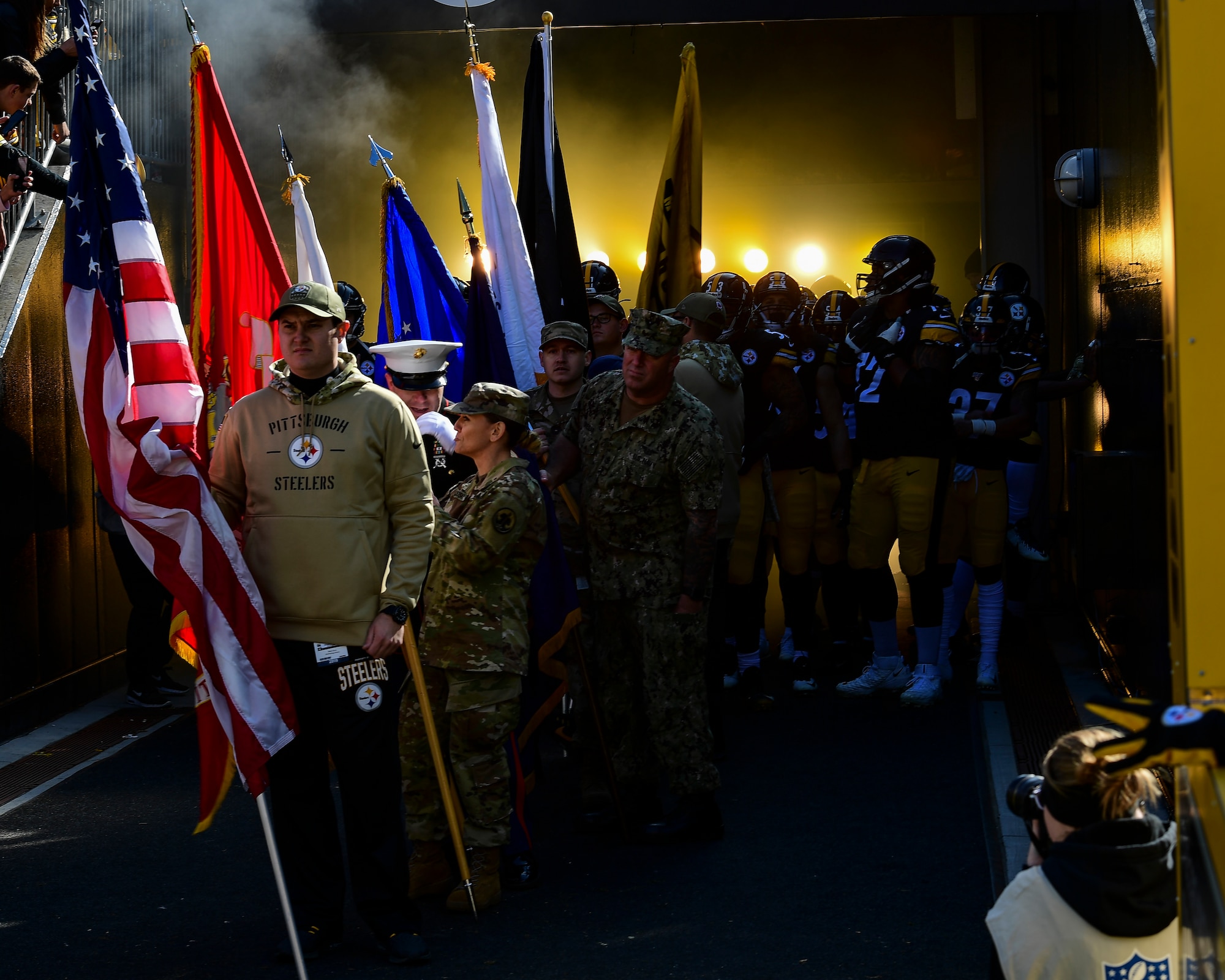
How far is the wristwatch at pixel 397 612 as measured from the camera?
161 inches

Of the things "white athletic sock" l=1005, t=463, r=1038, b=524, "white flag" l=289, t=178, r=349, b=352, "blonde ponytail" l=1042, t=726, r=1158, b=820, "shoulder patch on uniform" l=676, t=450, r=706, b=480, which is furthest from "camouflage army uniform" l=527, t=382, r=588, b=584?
"white athletic sock" l=1005, t=463, r=1038, b=524

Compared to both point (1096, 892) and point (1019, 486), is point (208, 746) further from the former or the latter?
point (1019, 486)

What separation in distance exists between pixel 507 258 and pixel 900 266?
7.06ft

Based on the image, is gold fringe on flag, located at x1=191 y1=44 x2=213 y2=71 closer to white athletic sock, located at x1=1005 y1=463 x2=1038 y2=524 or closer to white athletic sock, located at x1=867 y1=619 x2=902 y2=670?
white athletic sock, located at x1=867 y1=619 x2=902 y2=670

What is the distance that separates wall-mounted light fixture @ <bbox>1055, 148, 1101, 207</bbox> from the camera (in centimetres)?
738

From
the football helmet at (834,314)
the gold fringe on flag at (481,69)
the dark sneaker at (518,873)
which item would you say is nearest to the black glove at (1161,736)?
the dark sneaker at (518,873)

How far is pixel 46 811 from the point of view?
5.76m

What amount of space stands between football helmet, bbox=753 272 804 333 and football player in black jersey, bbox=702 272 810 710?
402 millimetres

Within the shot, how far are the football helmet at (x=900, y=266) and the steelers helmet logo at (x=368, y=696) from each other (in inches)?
173

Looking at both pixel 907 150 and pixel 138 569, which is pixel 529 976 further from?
pixel 907 150

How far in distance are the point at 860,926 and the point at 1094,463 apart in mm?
1626

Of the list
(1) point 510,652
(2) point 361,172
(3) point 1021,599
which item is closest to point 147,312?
(1) point 510,652

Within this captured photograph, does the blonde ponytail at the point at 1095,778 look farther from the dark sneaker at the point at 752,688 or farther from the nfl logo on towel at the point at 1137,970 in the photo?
the dark sneaker at the point at 752,688

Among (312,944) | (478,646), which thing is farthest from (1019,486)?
(312,944)
